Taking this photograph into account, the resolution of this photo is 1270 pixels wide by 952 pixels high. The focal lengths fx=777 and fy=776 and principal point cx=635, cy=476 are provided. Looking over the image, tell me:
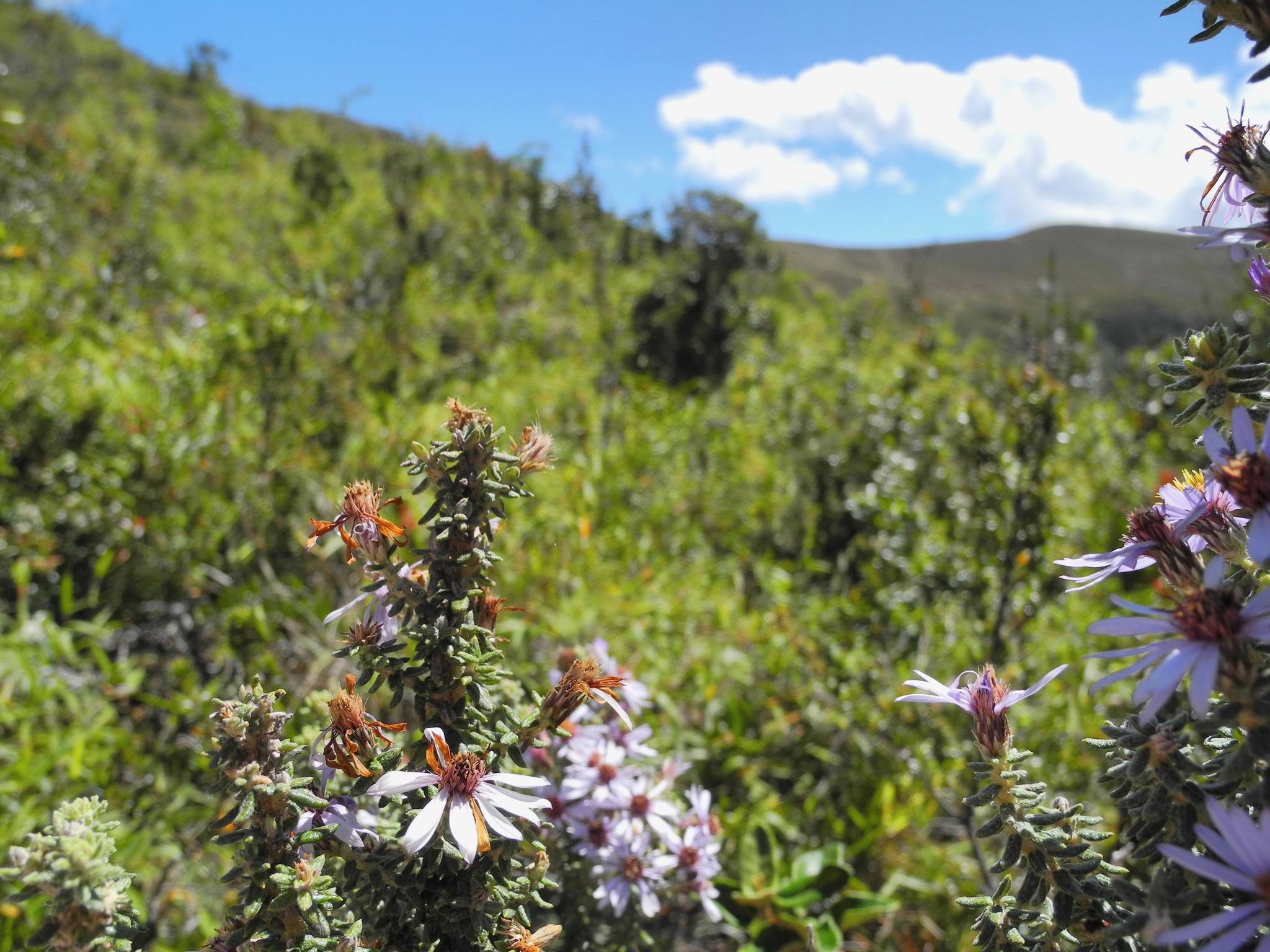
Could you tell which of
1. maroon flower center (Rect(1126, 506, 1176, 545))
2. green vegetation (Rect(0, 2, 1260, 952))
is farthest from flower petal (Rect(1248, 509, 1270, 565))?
green vegetation (Rect(0, 2, 1260, 952))

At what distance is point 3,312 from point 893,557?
4.33 m

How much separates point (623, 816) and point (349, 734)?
580 millimetres

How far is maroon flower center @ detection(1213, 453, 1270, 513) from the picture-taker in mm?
586

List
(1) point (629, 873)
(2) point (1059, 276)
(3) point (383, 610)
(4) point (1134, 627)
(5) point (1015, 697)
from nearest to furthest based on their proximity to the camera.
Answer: (4) point (1134, 627) → (5) point (1015, 697) → (3) point (383, 610) → (1) point (629, 873) → (2) point (1059, 276)

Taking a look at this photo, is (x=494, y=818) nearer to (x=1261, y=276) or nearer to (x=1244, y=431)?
(x=1244, y=431)

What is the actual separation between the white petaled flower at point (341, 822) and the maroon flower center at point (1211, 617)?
2.55 feet

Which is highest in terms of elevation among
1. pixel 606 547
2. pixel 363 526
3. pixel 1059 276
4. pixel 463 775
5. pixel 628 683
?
pixel 1059 276

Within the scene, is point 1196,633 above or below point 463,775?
above

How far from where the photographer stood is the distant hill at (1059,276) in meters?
9.83

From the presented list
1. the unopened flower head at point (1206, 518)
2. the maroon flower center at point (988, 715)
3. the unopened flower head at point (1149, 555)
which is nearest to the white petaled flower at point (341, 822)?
the maroon flower center at point (988, 715)

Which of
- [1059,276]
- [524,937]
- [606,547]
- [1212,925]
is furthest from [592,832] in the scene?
[1059,276]

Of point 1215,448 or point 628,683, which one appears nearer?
point 1215,448

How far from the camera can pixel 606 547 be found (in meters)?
Result: 3.31

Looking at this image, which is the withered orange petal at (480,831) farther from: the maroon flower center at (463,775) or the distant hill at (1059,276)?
the distant hill at (1059,276)
